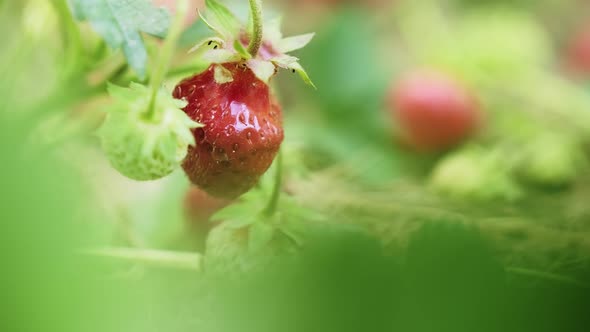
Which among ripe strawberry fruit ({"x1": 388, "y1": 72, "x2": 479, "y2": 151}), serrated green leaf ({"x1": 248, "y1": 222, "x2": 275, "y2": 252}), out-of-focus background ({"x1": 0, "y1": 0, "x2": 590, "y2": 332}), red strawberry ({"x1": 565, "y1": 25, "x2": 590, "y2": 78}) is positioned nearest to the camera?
out-of-focus background ({"x1": 0, "y1": 0, "x2": 590, "y2": 332})

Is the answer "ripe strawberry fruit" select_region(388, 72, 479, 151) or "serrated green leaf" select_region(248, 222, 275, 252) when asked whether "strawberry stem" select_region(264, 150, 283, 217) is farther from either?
"ripe strawberry fruit" select_region(388, 72, 479, 151)

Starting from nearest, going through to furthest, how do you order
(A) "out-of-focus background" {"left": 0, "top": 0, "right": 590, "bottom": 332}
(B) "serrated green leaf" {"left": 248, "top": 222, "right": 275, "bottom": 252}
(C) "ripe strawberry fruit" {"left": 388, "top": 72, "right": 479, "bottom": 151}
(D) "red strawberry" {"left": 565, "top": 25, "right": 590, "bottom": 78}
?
1. (A) "out-of-focus background" {"left": 0, "top": 0, "right": 590, "bottom": 332}
2. (B) "serrated green leaf" {"left": 248, "top": 222, "right": 275, "bottom": 252}
3. (C) "ripe strawberry fruit" {"left": 388, "top": 72, "right": 479, "bottom": 151}
4. (D) "red strawberry" {"left": 565, "top": 25, "right": 590, "bottom": 78}

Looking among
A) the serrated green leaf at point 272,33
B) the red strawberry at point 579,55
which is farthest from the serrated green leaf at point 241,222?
the red strawberry at point 579,55

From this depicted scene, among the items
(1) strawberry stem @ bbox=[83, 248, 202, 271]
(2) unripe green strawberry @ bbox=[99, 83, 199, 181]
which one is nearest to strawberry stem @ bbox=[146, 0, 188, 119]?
(2) unripe green strawberry @ bbox=[99, 83, 199, 181]

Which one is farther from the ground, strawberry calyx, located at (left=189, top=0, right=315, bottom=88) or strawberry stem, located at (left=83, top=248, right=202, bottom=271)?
strawberry calyx, located at (left=189, top=0, right=315, bottom=88)

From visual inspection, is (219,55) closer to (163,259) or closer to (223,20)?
(223,20)

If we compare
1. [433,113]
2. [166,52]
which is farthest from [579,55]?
[166,52]

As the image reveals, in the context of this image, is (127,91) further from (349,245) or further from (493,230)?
(493,230)

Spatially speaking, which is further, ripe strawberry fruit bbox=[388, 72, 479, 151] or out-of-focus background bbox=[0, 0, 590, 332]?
ripe strawberry fruit bbox=[388, 72, 479, 151]
